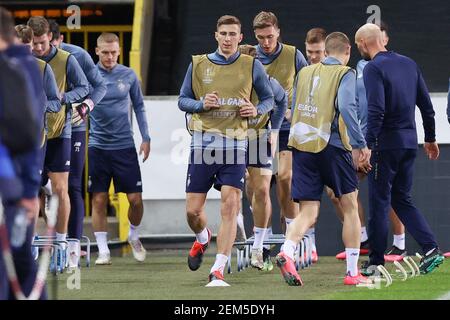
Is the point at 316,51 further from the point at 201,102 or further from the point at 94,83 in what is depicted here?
the point at 201,102

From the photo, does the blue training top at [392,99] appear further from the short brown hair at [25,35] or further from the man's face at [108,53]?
the man's face at [108,53]

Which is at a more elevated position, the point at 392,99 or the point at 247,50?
the point at 247,50

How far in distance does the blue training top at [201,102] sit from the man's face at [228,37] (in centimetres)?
6

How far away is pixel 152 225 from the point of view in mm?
17469

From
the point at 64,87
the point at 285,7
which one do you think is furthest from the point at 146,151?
the point at 285,7

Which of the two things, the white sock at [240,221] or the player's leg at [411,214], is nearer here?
the player's leg at [411,214]

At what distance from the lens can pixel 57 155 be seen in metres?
14.1

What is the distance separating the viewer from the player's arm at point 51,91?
13.4 metres

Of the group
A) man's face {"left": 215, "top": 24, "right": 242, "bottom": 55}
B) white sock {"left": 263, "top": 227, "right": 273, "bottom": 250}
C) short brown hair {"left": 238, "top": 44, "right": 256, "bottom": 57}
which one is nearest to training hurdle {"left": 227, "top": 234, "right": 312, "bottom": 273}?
white sock {"left": 263, "top": 227, "right": 273, "bottom": 250}

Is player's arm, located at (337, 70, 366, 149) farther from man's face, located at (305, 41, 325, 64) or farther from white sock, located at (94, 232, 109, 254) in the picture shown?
white sock, located at (94, 232, 109, 254)

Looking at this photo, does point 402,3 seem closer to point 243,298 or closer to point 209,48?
point 209,48

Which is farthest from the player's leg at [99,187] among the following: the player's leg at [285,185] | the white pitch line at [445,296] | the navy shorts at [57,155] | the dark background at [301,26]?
the white pitch line at [445,296]

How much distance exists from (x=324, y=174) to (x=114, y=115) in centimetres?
392

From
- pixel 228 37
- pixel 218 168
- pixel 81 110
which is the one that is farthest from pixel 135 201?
pixel 228 37
